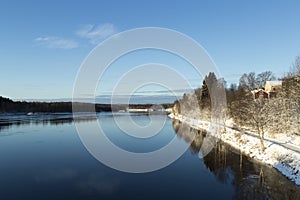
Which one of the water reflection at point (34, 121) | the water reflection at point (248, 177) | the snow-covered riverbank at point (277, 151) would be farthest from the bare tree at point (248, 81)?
the water reflection at point (34, 121)

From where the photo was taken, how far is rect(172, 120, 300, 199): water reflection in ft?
41.8

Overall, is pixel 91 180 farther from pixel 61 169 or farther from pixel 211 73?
pixel 211 73

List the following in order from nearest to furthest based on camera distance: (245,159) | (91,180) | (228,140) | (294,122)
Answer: (91,180), (245,159), (294,122), (228,140)

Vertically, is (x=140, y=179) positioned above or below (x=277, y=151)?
below

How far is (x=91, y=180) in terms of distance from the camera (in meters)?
15.5

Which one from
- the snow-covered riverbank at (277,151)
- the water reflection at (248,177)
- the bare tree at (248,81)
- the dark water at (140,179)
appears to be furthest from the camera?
the bare tree at (248,81)

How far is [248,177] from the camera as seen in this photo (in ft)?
50.6

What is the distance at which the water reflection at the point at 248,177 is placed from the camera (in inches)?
501

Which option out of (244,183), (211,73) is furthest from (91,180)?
(211,73)

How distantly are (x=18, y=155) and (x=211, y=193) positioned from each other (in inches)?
692

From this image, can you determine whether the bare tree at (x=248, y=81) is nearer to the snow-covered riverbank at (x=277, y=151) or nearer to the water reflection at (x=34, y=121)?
the snow-covered riverbank at (x=277, y=151)

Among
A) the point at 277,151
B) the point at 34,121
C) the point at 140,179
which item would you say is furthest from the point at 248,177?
the point at 34,121

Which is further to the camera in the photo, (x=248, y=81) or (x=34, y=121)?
(x=34, y=121)

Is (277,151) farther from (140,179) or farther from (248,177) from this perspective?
(140,179)
